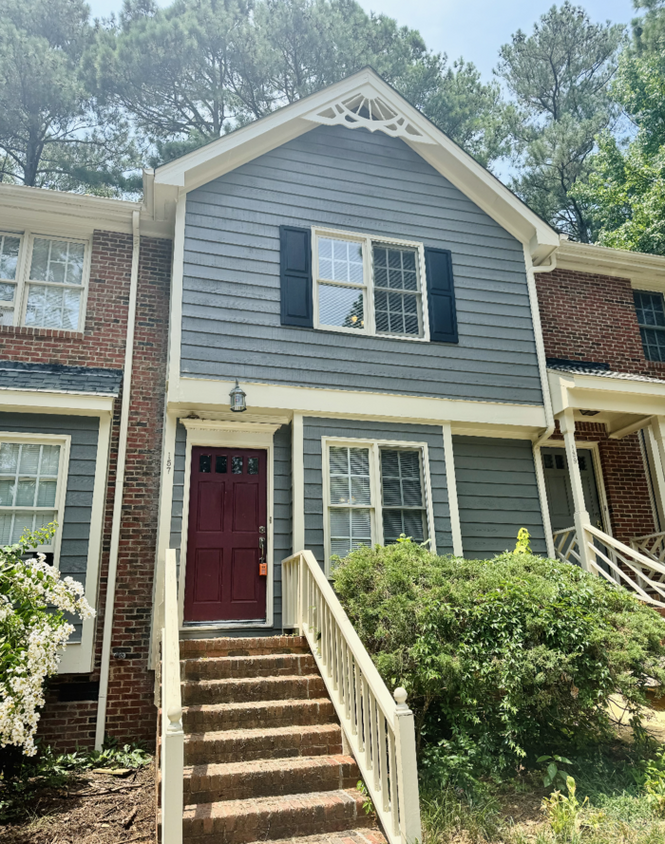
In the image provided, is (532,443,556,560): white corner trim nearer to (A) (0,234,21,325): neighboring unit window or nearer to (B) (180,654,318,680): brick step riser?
(B) (180,654,318,680): brick step riser

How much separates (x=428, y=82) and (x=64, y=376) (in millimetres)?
17085

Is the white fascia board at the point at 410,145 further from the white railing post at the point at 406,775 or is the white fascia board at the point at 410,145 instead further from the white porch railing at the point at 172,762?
the white railing post at the point at 406,775

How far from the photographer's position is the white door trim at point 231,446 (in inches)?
286

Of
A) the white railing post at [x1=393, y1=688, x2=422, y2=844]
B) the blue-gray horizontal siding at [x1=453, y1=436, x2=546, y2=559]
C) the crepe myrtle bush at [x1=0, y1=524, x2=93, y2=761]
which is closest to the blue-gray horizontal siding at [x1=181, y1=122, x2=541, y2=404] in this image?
the blue-gray horizontal siding at [x1=453, y1=436, x2=546, y2=559]

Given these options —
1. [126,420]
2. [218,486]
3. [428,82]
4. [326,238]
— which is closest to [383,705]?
[218,486]

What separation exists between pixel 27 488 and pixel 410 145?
6878mm

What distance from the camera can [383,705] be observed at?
4.36 m

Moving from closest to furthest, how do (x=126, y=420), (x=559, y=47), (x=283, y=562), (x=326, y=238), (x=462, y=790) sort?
(x=462, y=790) → (x=283, y=562) → (x=126, y=420) → (x=326, y=238) → (x=559, y=47)

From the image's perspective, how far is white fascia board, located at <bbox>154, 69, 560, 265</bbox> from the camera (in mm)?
8430

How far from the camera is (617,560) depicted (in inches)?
404

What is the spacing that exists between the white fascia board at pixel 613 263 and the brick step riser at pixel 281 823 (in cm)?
876

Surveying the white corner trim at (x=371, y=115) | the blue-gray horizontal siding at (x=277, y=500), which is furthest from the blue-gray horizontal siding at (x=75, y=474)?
the white corner trim at (x=371, y=115)

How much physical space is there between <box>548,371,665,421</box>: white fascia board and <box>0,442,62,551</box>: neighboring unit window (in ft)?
20.6

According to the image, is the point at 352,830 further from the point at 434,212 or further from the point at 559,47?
the point at 559,47
